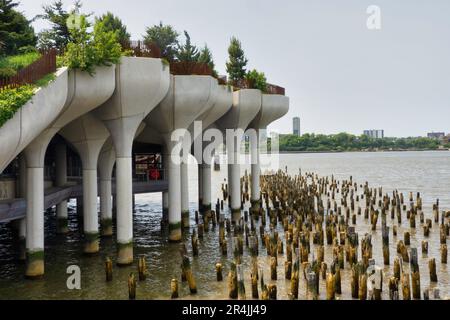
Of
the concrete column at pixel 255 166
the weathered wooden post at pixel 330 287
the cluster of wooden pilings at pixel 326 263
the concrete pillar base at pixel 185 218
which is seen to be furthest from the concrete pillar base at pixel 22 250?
the concrete column at pixel 255 166

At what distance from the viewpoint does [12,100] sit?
17.4m

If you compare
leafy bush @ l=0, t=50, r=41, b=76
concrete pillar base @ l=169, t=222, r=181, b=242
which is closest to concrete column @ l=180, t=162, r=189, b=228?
concrete pillar base @ l=169, t=222, r=181, b=242

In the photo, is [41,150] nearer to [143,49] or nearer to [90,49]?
[90,49]

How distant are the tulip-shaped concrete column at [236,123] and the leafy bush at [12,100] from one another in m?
23.9

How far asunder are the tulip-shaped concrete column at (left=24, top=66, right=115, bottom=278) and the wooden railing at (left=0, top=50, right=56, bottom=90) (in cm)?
111

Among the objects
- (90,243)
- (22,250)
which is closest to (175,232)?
(90,243)

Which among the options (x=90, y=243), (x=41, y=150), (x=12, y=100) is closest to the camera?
(x=12, y=100)

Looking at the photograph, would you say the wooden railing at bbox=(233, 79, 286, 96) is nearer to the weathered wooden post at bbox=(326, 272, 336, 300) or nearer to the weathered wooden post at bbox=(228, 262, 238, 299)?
the weathered wooden post at bbox=(228, 262, 238, 299)

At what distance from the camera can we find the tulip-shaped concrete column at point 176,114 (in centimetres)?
2947

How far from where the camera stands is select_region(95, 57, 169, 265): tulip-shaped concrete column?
24.4 metres

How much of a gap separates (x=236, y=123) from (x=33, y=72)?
23.7 metres

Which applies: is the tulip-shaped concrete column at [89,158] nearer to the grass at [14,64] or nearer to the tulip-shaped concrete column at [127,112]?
the tulip-shaped concrete column at [127,112]
